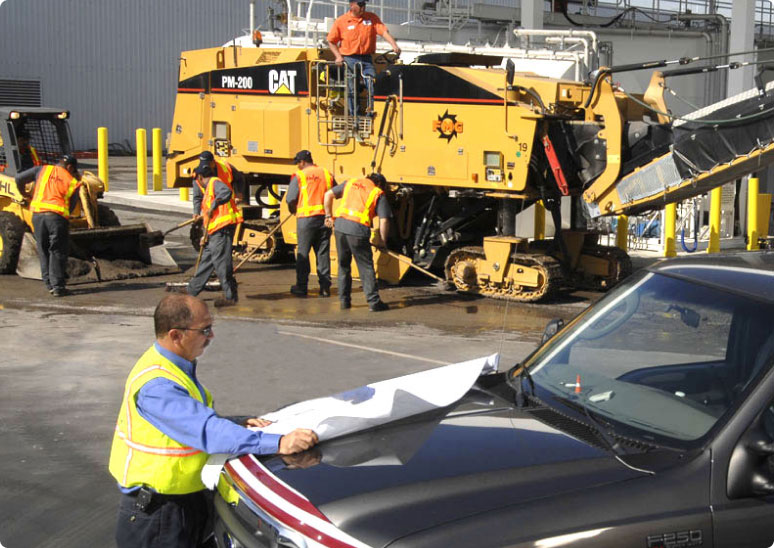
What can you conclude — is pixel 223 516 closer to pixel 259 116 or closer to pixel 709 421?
pixel 709 421

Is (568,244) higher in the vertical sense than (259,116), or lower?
lower

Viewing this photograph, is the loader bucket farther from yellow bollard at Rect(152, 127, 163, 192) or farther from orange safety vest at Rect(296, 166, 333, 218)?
yellow bollard at Rect(152, 127, 163, 192)

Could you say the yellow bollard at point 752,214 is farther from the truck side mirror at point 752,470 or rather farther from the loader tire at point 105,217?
the truck side mirror at point 752,470

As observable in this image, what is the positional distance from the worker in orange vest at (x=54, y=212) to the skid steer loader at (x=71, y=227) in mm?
845

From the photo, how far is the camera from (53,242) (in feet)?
39.9

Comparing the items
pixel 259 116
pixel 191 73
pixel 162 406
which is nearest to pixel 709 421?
pixel 162 406

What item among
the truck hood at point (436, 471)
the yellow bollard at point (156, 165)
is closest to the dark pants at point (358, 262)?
the truck hood at point (436, 471)

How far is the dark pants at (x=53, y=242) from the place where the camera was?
12094 millimetres

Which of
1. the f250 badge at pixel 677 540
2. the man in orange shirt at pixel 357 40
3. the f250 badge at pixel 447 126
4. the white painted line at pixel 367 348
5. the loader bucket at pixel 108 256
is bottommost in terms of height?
the white painted line at pixel 367 348

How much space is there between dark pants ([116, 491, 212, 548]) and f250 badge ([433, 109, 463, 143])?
9.16 meters

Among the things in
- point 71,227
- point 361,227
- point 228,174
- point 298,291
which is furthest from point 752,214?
point 71,227

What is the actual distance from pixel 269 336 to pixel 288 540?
7002 mm

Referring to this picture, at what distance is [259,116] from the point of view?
14492mm

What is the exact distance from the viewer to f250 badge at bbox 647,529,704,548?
3.25 metres
